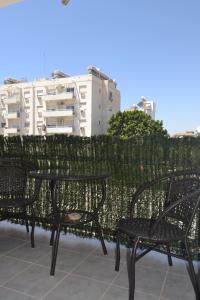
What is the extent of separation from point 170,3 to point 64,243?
7393 millimetres

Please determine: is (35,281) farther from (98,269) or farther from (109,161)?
(109,161)

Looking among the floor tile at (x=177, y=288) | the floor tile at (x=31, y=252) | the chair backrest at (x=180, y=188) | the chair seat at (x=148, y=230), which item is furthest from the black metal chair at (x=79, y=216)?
the floor tile at (x=177, y=288)

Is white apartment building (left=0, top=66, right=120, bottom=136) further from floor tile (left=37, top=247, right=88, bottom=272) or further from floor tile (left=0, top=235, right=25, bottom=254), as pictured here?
floor tile (left=37, top=247, right=88, bottom=272)

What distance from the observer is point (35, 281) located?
214 centimetres

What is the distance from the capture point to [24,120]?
3709 centimetres

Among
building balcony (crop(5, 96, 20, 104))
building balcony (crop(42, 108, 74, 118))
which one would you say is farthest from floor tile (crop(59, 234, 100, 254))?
building balcony (crop(5, 96, 20, 104))

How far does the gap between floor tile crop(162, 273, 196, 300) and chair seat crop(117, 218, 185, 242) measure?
1.63 feet

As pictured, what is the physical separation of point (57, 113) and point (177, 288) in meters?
33.0

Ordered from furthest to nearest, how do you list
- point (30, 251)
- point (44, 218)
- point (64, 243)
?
point (44, 218), point (64, 243), point (30, 251)

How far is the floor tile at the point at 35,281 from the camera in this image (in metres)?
2.01

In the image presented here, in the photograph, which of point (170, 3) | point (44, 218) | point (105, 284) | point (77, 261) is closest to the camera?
point (105, 284)

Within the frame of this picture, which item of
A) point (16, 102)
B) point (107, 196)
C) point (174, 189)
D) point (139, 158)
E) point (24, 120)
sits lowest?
point (107, 196)

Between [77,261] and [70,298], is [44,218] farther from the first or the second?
[70,298]

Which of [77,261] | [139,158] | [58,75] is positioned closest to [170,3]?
[139,158]
